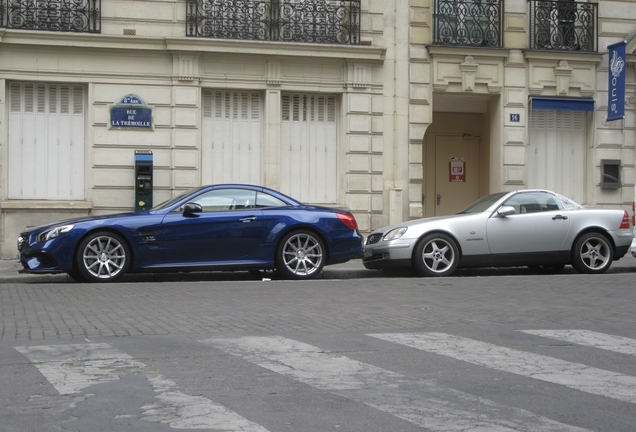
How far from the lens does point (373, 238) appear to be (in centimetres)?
1526

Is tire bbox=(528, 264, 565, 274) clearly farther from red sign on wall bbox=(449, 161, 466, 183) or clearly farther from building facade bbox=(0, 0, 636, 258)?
red sign on wall bbox=(449, 161, 466, 183)

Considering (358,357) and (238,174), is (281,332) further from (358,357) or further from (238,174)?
(238,174)

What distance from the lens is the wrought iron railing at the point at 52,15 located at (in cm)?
1891

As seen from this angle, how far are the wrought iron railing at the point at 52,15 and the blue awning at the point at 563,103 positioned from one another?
950 centimetres

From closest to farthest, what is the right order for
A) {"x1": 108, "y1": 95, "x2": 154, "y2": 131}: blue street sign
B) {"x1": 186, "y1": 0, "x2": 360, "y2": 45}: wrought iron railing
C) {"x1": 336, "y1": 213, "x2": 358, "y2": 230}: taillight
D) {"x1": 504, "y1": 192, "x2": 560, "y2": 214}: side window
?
{"x1": 336, "y1": 213, "x2": 358, "y2": 230}: taillight < {"x1": 504, "y1": 192, "x2": 560, "y2": 214}: side window < {"x1": 108, "y1": 95, "x2": 154, "y2": 131}: blue street sign < {"x1": 186, "y1": 0, "x2": 360, "y2": 45}: wrought iron railing

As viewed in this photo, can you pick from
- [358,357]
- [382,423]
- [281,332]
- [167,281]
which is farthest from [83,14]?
[382,423]

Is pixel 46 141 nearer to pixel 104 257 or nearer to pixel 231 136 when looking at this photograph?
pixel 231 136

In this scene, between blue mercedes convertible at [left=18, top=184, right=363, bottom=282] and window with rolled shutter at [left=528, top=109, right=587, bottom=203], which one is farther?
window with rolled shutter at [left=528, top=109, right=587, bottom=203]

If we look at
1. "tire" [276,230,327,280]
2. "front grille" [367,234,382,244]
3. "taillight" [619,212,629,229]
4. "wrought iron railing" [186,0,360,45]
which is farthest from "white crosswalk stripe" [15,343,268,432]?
"wrought iron railing" [186,0,360,45]

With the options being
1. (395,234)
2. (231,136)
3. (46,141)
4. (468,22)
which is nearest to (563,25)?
(468,22)

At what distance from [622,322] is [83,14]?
13.5 meters

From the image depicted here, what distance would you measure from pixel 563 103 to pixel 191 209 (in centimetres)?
1096

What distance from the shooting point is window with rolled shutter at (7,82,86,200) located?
63.0ft

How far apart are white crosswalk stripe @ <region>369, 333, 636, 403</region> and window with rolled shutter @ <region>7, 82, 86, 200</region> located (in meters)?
12.7
